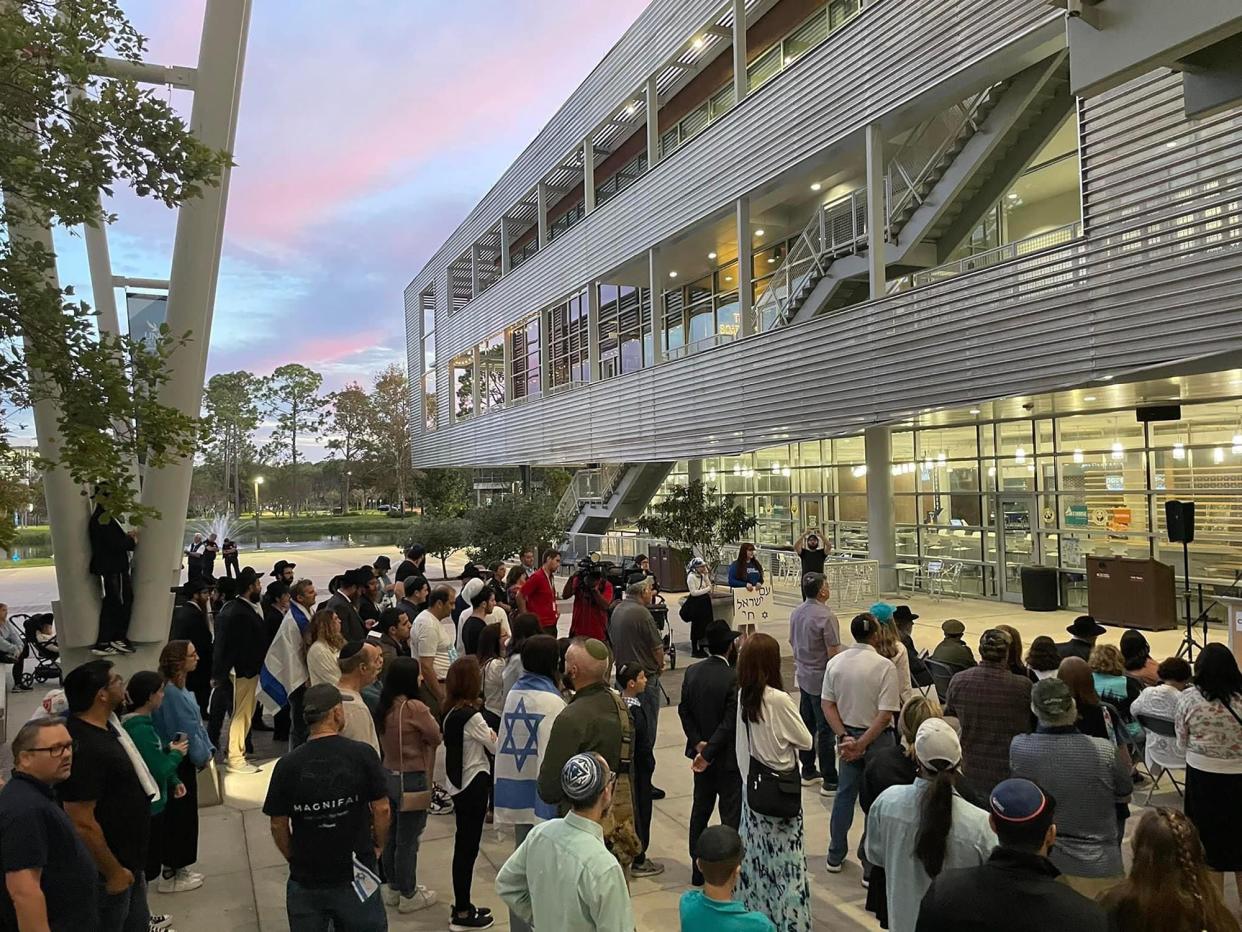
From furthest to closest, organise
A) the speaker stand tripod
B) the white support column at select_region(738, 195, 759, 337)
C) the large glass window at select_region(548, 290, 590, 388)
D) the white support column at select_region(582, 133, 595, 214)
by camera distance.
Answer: the large glass window at select_region(548, 290, 590, 388), the white support column at select_region(582, 133, 595, 214), the white support column at select_region(738, 195, 759, 337), the speaker stand tripod

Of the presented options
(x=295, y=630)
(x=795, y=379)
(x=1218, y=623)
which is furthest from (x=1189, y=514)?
(x=295, y=630)

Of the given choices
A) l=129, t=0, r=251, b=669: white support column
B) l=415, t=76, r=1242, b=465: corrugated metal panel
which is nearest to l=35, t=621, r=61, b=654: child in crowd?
l=129, t=0, r=251, b=669: white support column

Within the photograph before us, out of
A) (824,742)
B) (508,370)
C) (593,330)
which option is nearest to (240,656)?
(824,742)

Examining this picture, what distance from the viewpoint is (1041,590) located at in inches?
624

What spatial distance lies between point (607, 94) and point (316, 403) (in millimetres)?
65080

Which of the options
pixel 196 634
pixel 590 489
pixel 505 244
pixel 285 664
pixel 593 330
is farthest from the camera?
pixel 505 244

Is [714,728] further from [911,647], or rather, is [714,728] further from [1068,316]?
[1068,316]

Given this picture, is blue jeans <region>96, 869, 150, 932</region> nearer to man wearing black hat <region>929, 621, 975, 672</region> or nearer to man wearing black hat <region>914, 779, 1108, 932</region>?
man wearing black hat <region>914, 779, 1108, 932</region>

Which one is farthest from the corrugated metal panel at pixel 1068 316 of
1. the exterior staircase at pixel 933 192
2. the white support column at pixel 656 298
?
the white support column at pixel 656 298

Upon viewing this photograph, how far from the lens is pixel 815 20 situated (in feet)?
60.5

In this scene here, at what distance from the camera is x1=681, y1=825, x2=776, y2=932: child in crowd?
2.61 m

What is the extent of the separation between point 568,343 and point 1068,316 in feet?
70.5

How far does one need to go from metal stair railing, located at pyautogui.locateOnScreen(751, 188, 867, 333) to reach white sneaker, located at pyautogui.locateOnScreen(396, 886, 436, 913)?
1347 centimetres

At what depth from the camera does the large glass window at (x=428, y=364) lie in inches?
1743
